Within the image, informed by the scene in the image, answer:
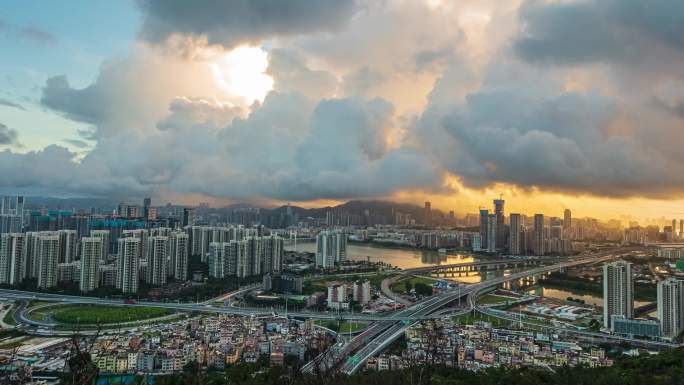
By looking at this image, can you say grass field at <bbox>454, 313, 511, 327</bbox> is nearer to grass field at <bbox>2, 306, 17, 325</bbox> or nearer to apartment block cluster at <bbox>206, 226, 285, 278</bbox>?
apartment block cluster at <bbox>206, 226, 285, 278</bbox>

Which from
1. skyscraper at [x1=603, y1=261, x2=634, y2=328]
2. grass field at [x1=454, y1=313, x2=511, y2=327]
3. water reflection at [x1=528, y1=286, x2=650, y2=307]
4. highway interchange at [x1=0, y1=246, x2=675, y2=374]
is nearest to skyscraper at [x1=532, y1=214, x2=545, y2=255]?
water reflection at [x1=528, y1=286, x2=650, y2=307]

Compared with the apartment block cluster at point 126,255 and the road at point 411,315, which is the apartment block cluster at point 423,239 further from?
the apartment block cluster at point 126,255

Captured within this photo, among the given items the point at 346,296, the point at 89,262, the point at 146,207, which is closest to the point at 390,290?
the point at 346,296

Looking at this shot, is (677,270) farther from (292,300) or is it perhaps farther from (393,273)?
(292,300)

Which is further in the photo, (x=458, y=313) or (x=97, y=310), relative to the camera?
A: (x=458, y=313)

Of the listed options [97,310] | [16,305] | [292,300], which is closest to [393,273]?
[292,300]

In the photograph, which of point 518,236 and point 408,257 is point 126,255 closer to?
point 408,257
